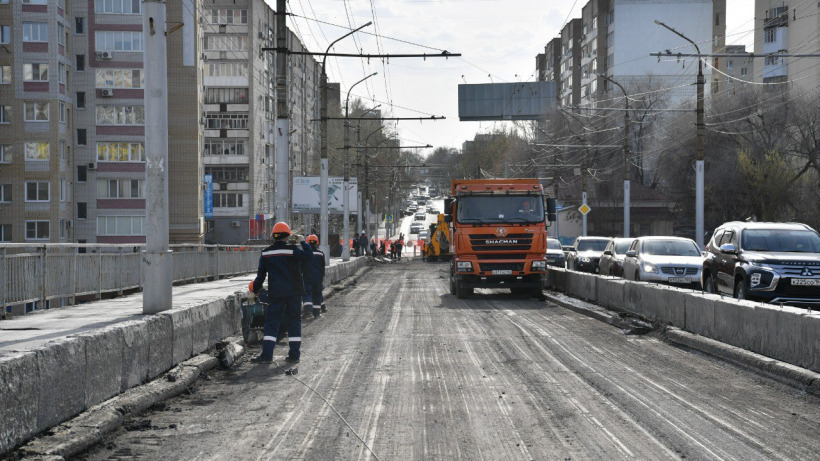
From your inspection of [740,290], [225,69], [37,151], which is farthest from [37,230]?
[740,290]

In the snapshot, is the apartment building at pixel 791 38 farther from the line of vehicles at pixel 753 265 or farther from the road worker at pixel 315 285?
the road worker at pixel 315 285

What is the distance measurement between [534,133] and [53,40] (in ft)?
133

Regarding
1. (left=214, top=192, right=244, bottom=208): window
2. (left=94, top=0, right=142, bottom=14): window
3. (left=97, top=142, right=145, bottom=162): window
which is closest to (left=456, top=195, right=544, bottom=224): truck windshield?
(left=94, top=0, right=142, bottom=14): window

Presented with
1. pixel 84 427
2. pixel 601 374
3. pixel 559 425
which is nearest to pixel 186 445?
pixel 84 427

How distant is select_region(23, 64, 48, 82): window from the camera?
5556 centimetres

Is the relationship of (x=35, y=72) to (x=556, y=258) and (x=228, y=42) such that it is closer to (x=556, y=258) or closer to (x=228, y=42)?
(x=228, y=42)

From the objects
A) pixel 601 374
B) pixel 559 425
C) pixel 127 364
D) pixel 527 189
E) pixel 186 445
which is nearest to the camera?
pixel 186 445

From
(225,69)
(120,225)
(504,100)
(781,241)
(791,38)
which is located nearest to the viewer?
(781,241)

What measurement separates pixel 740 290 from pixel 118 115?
51921 millimetres

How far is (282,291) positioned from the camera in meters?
11.6

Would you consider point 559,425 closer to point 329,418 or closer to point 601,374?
point 329,418

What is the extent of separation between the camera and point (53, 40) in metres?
55.5

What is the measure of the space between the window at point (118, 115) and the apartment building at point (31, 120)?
379 cm

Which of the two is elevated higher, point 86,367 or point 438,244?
point 86,367
